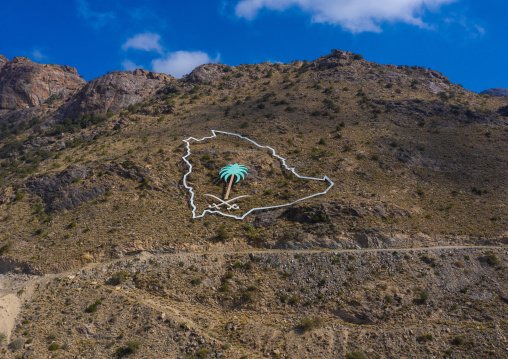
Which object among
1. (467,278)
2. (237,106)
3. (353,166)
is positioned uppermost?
(237,106)

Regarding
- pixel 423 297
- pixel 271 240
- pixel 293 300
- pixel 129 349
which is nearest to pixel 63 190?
pixel 129 349

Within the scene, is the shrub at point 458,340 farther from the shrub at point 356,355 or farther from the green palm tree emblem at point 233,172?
A: the green palm tree emblem at point 233,172

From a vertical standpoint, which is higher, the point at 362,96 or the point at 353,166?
the point at 362,96

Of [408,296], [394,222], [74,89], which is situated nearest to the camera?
[408,296]

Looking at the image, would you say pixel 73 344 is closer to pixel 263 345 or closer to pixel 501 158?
pixel 263 345

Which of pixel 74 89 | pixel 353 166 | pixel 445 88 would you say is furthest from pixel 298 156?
pixel 74 89

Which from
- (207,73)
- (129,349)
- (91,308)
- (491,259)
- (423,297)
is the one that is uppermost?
(207,73)

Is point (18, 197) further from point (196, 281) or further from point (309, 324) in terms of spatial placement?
point (309, 324)
